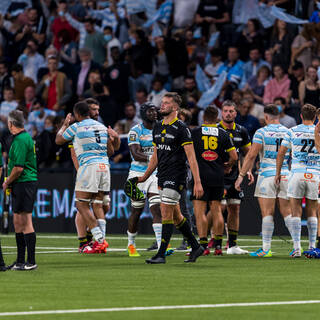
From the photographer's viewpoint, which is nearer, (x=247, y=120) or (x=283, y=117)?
(x=283, y=117)

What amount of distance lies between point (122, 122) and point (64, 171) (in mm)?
1939

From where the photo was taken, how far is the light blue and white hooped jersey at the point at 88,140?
15992mm

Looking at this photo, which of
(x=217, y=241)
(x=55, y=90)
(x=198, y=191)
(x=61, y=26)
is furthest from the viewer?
(x=61, y=26)

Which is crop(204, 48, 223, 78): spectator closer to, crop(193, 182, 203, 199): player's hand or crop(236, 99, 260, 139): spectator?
crop(236, 99, 260, 139): spectator

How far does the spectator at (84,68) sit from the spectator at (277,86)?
561 centimetres

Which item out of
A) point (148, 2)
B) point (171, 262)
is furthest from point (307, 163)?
point (148, 2)

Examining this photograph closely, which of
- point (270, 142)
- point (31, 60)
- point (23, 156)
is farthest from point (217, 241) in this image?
point (31, 60)

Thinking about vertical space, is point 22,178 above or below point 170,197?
above

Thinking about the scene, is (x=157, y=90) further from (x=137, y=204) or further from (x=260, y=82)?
(x=137, y=204)

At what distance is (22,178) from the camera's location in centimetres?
1272

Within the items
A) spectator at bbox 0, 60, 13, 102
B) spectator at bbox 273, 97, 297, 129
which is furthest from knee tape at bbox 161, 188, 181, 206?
spectator at bbox 0, 60, 13, 102

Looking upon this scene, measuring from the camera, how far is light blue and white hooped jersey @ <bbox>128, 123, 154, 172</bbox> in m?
16.2

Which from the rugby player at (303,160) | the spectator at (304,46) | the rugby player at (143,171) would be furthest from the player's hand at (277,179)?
the spectator at (304,46)

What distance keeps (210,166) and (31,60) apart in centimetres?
1402
